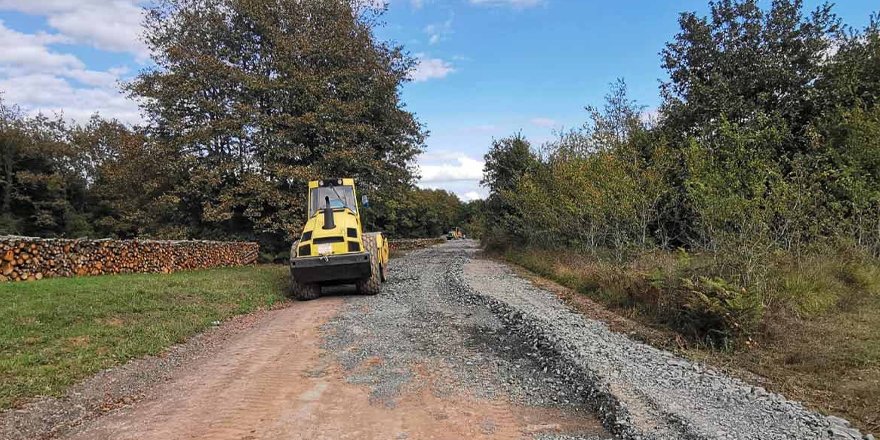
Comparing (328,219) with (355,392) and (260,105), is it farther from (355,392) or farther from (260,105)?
(260,105)

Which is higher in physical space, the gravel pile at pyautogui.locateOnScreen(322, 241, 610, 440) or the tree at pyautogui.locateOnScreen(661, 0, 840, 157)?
the tree at pyautogui.locateOnScreen(661, 0, 840, 157)

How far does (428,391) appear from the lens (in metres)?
5.77

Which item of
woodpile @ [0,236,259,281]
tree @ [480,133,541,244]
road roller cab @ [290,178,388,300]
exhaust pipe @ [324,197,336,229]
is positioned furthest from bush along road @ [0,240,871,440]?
tree @ [480,133,541,244]

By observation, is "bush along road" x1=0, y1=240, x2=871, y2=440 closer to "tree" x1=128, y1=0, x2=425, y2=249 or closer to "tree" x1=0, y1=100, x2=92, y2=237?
"tree" x1=128, y1=0, x2=425, y2=249

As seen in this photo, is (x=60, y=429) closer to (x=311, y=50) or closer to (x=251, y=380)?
(x=251, y=380)

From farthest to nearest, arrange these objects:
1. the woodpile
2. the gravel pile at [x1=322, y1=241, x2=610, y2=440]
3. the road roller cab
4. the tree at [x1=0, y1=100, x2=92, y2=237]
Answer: the tree at [x1=0, y1=100, x2=92, y2=237] → the road roller cab → the woodpile → the gravel pile at [x1=322, y1=241, x2=610, y2=440]

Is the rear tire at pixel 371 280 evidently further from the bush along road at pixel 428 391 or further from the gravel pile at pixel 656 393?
the gravel pile at pixel 656 393

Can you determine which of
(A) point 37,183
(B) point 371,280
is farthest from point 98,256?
(A) point 37,183

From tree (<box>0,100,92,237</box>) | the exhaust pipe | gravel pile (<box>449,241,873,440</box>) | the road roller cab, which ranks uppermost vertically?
tree (<box>0,100,92,237</box>)

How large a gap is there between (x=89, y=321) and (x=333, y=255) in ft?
16.6

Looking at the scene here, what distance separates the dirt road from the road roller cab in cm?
294

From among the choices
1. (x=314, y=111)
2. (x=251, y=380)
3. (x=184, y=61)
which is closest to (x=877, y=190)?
(x=251, y=380)

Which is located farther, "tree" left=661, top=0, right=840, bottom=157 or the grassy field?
"tree" left=661, top=0, right=840, bottom=157

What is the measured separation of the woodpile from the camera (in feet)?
39.4
